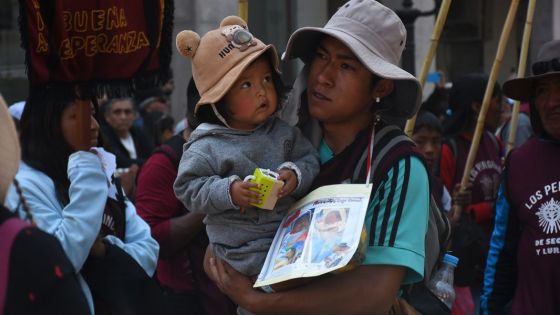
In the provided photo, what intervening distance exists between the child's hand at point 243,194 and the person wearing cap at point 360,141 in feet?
0.84

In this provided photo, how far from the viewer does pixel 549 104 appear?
4.54 m

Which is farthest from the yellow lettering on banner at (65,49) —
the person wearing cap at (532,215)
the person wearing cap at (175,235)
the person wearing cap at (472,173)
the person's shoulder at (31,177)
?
the person wearing cap at (472,173)

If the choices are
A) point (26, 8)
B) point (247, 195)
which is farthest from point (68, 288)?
point (26, 8)

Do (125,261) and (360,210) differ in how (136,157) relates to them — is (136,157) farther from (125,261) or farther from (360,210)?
(360,210)

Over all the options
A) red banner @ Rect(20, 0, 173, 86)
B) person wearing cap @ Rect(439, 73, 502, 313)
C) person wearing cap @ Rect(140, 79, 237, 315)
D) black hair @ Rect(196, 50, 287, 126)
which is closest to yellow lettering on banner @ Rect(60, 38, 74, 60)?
red banner @ Rect(20, 0, 173, 86)

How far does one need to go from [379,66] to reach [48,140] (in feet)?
4.93

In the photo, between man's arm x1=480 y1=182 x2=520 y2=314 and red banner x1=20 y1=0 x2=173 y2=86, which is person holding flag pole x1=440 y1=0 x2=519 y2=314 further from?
red banner x1=20 y1=0 x2=173 y2=86

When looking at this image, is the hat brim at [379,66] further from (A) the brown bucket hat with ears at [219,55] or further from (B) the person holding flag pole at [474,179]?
(B) the person holding flag pole at [474,179]

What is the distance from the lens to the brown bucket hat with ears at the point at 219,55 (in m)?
3.39

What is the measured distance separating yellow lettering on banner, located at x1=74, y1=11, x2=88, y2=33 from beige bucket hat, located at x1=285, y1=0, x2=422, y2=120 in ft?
2.74

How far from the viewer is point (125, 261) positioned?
399cm

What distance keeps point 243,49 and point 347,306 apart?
2.96 feet

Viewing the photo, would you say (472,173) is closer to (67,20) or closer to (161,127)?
(67,20)

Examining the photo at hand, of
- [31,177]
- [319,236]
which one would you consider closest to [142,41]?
[31,177]
